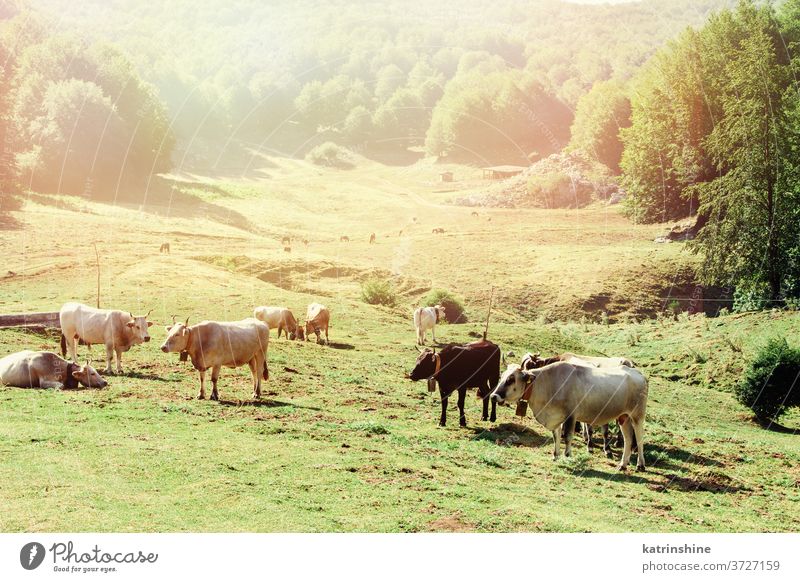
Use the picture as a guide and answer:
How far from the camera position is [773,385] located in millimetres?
29891

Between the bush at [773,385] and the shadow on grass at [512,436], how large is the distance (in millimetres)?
11761

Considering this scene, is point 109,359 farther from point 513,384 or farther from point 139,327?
point 513,384

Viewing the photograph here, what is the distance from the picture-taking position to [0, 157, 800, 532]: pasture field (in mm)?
15820

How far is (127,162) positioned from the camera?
234 feet

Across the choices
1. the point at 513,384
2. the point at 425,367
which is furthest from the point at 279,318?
the point at 513,384

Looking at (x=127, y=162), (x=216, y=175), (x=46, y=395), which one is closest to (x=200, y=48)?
(x=216, y=175)

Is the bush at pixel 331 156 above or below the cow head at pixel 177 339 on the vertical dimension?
above

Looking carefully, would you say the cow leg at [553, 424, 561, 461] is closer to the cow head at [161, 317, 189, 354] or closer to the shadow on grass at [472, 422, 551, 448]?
the shadow on grass at [472, 422, 551, 448]

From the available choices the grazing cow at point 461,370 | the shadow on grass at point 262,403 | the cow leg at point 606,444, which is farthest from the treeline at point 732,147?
the shadow on grass at point 262,403

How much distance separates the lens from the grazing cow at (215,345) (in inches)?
891

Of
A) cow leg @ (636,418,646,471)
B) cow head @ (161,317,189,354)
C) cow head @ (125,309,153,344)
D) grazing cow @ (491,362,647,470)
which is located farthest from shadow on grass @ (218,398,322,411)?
cow leg @ (636,418,646,471)

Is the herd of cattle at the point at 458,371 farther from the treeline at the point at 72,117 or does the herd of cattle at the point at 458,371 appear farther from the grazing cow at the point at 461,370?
the treeline at the point at 72,117

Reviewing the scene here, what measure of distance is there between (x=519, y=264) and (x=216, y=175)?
1518 inches
